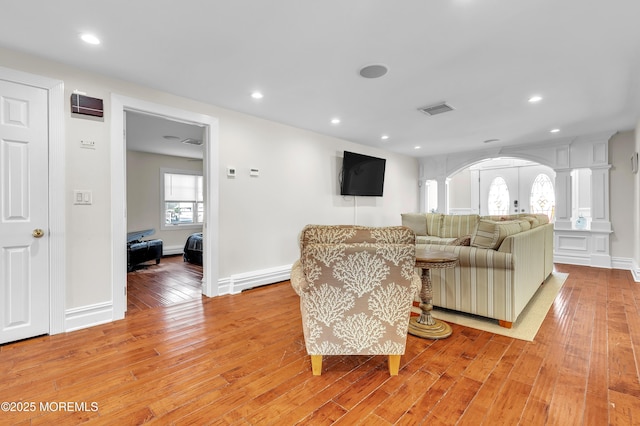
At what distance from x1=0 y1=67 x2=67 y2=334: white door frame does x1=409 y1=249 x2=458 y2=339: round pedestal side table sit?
3.04m

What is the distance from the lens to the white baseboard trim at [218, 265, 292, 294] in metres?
3.67

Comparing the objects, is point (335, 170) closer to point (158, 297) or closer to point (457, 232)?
point (457, 232)

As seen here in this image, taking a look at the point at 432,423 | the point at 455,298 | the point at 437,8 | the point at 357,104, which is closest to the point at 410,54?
the point at 437,8

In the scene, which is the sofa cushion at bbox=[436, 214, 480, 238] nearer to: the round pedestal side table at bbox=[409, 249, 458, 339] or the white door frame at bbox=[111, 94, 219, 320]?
the round pedestal side table at bbox=[409, 249, 458, 339]

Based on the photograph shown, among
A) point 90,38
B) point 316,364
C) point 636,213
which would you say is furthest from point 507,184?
point 90,38

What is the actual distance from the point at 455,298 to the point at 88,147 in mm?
3790

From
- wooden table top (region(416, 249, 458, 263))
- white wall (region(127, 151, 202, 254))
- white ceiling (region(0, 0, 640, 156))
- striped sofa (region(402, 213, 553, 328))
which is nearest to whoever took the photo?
white ceiling (region(0, 0, 640, 156))

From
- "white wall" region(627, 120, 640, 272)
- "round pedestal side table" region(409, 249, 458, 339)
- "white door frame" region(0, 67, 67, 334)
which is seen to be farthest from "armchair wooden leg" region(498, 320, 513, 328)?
"white door frame" region(0, 67, 67, 334)

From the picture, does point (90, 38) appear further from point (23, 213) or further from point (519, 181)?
point (519, 181)

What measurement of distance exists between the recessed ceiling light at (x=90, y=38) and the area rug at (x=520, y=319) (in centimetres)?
375

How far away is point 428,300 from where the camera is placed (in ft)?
8.39

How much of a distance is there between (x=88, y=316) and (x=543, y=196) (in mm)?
9599

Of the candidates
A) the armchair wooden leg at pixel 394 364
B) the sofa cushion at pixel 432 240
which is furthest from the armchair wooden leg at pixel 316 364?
the sofa cushion at pixel 432 240

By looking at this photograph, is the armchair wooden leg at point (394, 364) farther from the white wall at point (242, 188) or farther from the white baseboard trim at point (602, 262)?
the white baseboard trim at point (602, 262)
